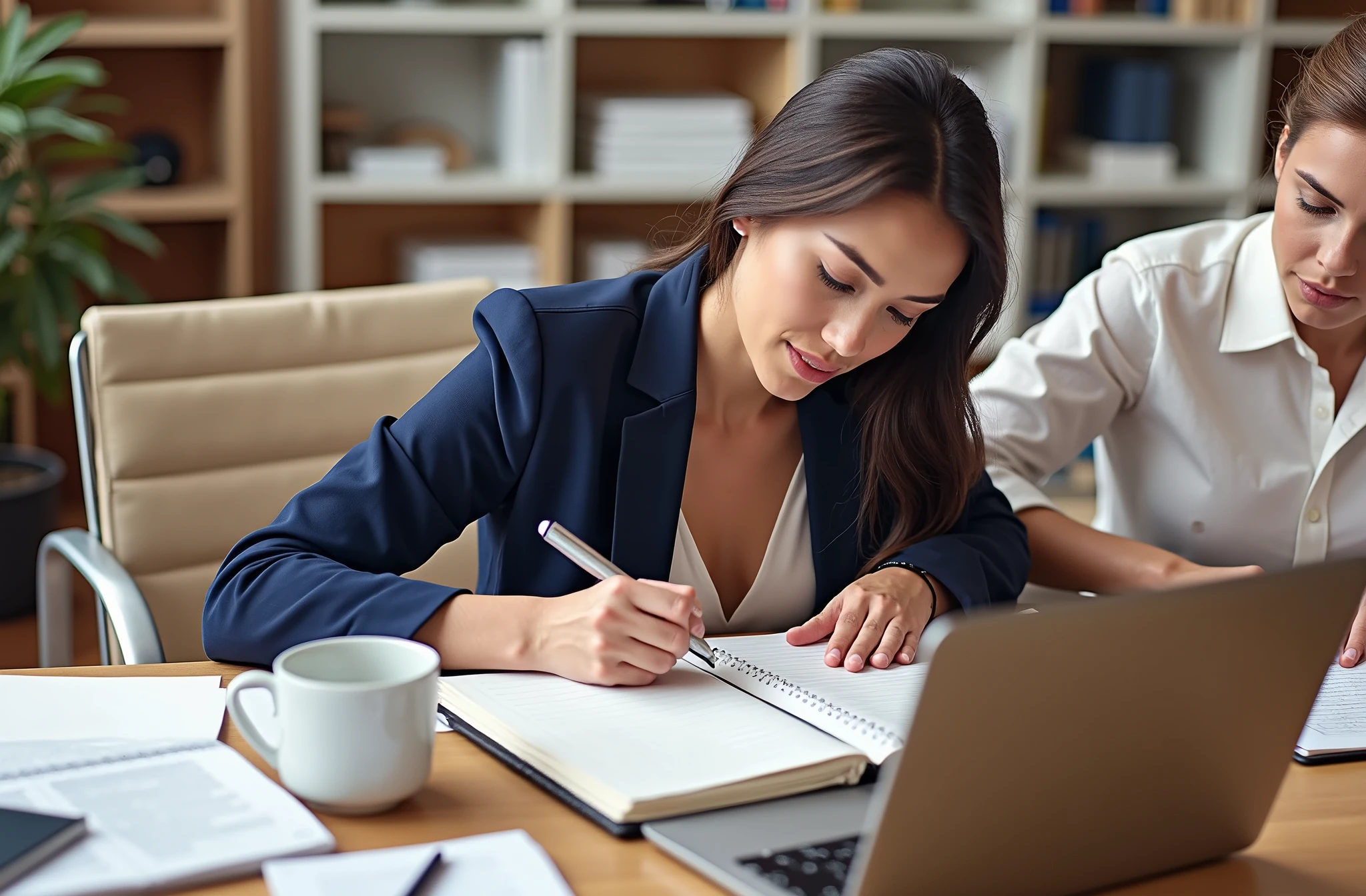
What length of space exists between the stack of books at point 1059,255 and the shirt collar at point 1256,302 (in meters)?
1.75

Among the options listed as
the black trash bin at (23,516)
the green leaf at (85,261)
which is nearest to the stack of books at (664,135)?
the green leaf at (85,261)

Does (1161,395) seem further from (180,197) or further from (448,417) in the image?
(180,197)

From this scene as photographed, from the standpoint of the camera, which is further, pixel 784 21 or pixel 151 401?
pixel 784 21

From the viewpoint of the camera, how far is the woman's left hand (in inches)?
45.7

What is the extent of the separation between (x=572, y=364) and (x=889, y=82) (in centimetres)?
39

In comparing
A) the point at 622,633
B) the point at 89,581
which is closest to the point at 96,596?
the point at 89,581

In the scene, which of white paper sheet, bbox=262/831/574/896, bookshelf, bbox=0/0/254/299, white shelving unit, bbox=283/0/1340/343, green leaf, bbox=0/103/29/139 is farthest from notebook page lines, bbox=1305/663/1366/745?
bookshelf, bbox=0/0/254/299

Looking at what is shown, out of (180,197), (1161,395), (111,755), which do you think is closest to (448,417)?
(111,755)

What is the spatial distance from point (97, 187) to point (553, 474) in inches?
65.6

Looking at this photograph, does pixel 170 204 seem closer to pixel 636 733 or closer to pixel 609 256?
pixel 609 256

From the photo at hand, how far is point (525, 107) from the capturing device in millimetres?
3029

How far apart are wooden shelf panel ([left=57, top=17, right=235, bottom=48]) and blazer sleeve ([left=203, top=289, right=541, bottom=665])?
1.80 meters

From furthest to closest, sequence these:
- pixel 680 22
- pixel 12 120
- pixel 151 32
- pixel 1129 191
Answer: pixel 1129 191, pixel 680 22, pixel 151 32, pixel 12 120

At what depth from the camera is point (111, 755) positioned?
917 mm
